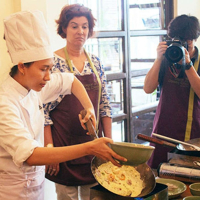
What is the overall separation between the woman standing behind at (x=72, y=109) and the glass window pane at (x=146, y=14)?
1251 millimetres

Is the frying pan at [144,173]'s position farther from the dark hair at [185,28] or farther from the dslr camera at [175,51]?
the dark hair at [185,28]

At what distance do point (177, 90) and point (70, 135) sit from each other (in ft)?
2.26

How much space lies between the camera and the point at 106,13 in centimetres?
292

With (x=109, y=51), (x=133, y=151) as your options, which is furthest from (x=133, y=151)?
(x=109, y=51)

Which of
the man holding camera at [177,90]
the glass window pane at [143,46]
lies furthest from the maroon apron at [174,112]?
the glass window pane at [143,46]

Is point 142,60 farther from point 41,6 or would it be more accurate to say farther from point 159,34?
point 41,6


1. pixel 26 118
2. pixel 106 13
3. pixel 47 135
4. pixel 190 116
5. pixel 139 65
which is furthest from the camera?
pixel 139 65

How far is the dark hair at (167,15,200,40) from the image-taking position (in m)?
2.09

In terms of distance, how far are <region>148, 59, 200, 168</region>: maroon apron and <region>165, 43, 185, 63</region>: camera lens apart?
136mm

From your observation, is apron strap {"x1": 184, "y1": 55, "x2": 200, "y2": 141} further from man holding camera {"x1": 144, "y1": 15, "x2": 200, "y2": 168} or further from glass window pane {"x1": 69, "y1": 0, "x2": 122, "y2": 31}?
glass window pane {"x1": 69, "y1": 0, "x2": 122, "y2": 31}

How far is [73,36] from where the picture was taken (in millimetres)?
1951

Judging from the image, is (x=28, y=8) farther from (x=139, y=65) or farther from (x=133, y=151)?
(x=139, y=65)

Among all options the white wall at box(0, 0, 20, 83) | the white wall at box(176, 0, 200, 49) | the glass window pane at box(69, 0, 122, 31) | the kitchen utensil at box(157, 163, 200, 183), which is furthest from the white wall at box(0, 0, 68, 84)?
the white wall at box(176, 0, 200, 49)

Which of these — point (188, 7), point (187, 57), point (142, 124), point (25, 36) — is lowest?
point (142, 124)
